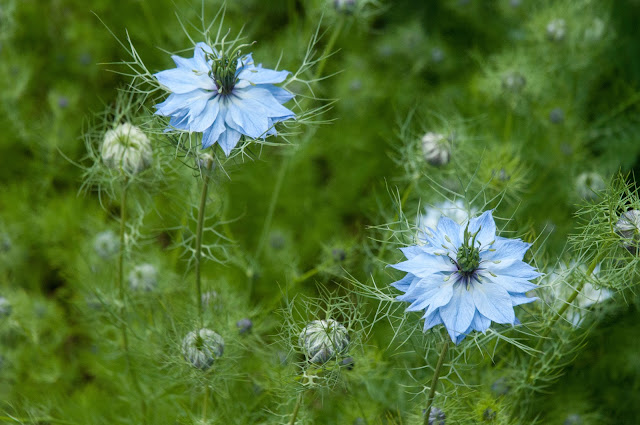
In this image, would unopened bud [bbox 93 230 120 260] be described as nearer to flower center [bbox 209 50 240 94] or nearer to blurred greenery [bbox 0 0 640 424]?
blurred greenery [bbox 0 0 640 424]

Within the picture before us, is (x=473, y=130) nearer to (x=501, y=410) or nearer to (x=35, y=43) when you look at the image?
(x=501, y=410)

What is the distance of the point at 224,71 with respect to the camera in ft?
5.02

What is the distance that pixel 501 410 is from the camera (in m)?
1.73

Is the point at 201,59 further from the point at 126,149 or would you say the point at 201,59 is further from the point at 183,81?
the point at 126,149

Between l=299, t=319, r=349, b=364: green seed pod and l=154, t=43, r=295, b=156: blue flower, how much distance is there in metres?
0.48

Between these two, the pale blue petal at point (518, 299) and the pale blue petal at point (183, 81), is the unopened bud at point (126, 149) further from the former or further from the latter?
the pale blue petal at point (518, 299)

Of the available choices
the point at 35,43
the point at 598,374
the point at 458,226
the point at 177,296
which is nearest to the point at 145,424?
the point at 177,296

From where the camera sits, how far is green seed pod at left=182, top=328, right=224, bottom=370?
1712 mm

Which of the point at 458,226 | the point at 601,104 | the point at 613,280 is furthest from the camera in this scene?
the point at 601,104

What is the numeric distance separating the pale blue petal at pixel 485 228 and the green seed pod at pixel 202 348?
0.79m

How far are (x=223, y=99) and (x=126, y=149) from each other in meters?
0.39

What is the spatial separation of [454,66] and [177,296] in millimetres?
2273

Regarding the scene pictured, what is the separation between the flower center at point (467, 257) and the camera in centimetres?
134

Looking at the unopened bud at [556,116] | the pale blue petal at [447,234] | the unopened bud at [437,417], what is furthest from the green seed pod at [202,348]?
the unopened bud at [556,116]
